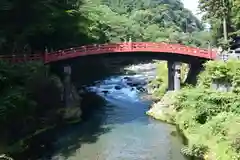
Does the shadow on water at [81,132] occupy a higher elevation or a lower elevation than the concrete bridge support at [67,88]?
lower

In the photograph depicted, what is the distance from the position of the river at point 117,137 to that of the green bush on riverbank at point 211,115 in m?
1.87

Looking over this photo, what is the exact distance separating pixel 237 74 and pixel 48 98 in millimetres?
20370

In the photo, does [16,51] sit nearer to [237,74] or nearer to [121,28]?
[237,74]

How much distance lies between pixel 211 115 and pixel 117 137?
9.80 meters

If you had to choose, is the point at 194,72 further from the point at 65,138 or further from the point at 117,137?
the point at 65,138

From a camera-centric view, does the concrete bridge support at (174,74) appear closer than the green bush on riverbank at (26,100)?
No

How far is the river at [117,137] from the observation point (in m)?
34.2

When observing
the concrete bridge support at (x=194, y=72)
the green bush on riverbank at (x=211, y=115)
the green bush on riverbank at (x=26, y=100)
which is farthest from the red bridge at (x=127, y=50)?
the green bush on riverbank at (x=211, y=115)

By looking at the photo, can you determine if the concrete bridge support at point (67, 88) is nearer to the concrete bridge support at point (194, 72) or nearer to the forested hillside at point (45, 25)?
the forested hillside at point (45, 25)

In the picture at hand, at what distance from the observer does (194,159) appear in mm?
31938

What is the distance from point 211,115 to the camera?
1404 inches

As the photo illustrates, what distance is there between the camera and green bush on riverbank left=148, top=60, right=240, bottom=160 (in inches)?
1120

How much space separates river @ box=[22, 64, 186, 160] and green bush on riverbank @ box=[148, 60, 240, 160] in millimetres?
1874

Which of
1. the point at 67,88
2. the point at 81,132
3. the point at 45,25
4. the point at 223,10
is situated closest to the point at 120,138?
the point at 81,132
